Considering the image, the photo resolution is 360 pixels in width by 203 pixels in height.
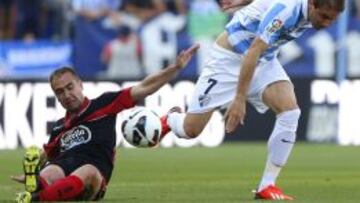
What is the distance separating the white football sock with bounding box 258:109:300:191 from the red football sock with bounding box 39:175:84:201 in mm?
1691

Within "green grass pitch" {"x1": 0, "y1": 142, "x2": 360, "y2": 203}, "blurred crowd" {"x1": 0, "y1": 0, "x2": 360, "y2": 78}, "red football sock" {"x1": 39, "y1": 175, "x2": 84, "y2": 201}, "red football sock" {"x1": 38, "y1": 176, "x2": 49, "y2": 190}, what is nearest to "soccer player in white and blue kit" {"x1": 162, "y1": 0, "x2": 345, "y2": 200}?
"green grass pitch" {"x1": 0, "y1": 142, "x2": 360, "y2": 203}

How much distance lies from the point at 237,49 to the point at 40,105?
1117 centimetres

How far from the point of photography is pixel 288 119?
1136 cm

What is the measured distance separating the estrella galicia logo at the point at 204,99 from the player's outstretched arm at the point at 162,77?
38.2 inches

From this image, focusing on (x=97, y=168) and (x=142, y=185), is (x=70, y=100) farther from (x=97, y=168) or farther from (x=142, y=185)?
(x=142, y=185)

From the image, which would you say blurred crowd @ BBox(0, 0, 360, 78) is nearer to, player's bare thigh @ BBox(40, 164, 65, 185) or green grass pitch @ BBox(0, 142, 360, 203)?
green grass pitch @ BBox(0, 142, 360, 203)

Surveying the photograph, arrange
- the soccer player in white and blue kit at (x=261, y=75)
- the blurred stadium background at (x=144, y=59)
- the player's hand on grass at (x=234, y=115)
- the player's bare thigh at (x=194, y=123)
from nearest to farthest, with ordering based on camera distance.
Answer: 1. the player's hand on grass at (x=234, y=115)
2. the soccer player in white and blue kit at (x=261, y=75)
3. the player's bare thigh at (x=194, y=123)
4. the blurred stadium background at (x=144, y=59)

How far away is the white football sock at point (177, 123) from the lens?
12.1m

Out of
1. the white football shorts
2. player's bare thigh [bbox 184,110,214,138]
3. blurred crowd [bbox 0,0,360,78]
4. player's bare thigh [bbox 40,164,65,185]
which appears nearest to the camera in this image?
player's bare thigh [bbox 40,164,65,185]

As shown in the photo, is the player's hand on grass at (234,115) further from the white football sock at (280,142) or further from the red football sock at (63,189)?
the red football sock at (63,189)

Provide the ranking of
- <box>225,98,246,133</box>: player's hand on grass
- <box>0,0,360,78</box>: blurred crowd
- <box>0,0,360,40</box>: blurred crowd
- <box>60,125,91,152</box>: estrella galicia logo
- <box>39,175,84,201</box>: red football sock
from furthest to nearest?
<box>0,0,360,40</box>: blurred crowd → <box>0,0,360,78</box>: blurred crowd → <box>60,125,91,152</box>: estrella galicia logo → <box>39,175,84,201</box>: red football sock → <box>225,98,246,133</box>: player's hand on grass

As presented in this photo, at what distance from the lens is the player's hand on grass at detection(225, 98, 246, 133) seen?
9917 millimetres

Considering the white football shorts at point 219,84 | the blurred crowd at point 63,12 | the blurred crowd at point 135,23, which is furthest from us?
the blurred crowd at point 63,12

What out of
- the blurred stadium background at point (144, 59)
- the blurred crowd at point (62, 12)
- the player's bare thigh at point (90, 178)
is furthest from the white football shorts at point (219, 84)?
the blurred crowd at point (62, 12)
